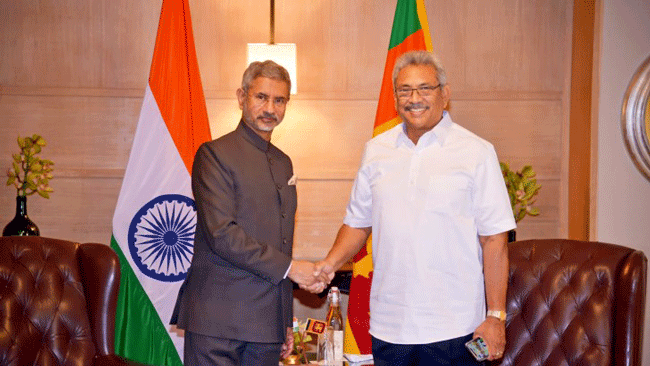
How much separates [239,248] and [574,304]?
3.72ft

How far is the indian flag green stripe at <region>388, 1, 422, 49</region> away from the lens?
400 centimetres

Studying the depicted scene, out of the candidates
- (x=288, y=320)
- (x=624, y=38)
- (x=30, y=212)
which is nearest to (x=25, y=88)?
(x=30, y=212)

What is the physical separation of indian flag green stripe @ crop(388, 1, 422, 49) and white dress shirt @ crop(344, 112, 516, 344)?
5.80 feet

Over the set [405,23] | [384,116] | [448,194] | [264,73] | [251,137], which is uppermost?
[405,23]

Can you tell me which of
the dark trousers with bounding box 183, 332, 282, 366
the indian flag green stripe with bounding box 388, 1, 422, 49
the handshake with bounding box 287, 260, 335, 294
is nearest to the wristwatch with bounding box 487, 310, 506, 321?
the handshake with bounding box 287, 260, 335, 294

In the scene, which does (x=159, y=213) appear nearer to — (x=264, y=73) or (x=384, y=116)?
(x=384, y=116)

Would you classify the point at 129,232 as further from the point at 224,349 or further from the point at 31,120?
the point at 224,349

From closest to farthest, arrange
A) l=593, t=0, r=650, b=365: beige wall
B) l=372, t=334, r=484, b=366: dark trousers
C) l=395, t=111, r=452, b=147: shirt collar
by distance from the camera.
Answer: l=372, t=334, r=484, b=366: dark trousers < l=395, t=111, r=452, b=147: shirt collar < l=593, t=0, r=650, b=365: beige wall

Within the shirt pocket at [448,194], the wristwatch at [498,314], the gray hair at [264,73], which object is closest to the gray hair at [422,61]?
the shirt pocket at [448,194]

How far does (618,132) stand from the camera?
13.5ft

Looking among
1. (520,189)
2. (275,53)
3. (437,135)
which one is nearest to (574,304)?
(437,135)

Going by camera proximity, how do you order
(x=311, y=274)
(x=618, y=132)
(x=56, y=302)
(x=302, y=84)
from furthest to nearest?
1. (x=302, y=84)
2. (x=618, y=132)
3. (x=311, y=274)
4. (x=56, y=302)

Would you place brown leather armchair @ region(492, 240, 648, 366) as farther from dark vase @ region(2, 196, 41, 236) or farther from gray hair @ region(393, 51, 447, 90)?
dark vase @ region(2, 196, 41, 236)

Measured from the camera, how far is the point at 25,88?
4.28 metres
